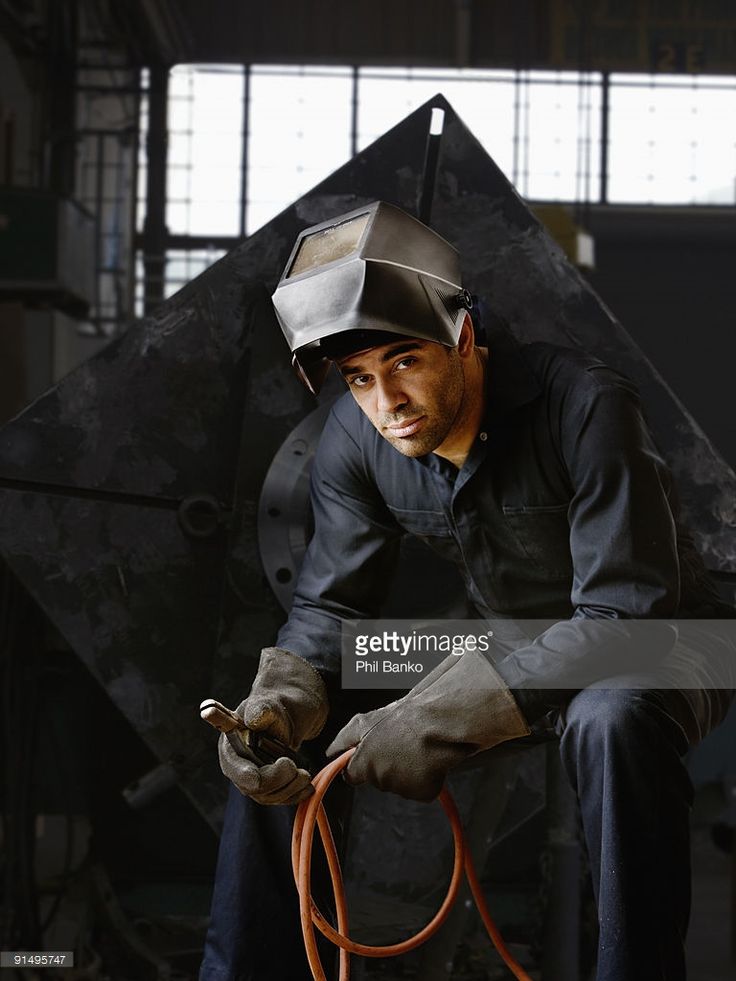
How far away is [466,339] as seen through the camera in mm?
1184

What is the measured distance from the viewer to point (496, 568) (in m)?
1.26

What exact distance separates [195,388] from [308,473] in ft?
0.63

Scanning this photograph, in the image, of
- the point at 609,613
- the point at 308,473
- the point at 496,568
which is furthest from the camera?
the point at 308,473

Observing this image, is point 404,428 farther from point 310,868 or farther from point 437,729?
point 310,868

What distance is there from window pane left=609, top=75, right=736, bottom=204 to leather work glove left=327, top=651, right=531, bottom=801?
694mm

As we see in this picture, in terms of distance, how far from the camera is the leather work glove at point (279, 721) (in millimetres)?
1074

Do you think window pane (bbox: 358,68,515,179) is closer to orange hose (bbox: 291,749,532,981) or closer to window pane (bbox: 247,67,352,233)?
window pane (bbox: 247,67,352,233)

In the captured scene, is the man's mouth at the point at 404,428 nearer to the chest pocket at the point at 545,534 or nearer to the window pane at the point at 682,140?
the chest pocket at the point at 545,534

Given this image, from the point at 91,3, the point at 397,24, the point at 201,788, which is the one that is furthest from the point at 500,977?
the point at 91,3

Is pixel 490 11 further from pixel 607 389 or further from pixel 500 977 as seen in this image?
pixel 500 977

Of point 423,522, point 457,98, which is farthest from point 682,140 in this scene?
point 423,522

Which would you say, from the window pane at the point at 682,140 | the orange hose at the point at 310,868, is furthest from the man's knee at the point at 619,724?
the window pane at the point at 682,140

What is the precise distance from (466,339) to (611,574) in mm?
282

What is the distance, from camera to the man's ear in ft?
3.87
